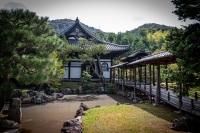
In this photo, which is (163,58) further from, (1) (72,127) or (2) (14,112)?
(2) (14,112)

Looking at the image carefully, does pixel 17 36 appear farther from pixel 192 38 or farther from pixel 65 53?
pixel 65 53

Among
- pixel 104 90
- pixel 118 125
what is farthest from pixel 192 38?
pixel 104 90

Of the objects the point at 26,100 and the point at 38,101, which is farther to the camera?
the point at 26,100

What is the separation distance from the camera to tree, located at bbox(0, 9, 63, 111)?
7.98m

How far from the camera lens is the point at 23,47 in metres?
9.41

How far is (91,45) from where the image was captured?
25594 millimetres

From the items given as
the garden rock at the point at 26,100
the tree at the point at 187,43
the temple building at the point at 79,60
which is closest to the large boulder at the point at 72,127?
the tree at the point at 187,43

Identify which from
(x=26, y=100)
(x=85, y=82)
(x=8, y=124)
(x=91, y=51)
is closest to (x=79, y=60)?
(x=91, y=51)

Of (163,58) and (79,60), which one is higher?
(79,60)

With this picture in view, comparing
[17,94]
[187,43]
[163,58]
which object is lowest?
[17,94]

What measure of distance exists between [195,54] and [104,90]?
17.8 metres

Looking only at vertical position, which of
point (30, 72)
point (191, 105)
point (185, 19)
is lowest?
point (191, 105)

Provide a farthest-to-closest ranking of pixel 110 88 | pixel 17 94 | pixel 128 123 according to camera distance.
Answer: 1. pixel 110 88
2. pixel 17 94
3. pixel 128 123

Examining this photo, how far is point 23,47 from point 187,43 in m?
7.87
